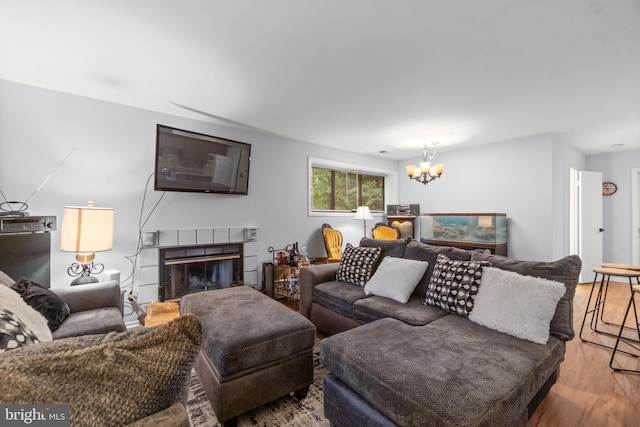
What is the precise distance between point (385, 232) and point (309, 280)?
297 cm

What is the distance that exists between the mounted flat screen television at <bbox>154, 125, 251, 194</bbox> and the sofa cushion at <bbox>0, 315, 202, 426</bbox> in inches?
111

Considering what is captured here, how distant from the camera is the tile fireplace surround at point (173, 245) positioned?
9.88 ft

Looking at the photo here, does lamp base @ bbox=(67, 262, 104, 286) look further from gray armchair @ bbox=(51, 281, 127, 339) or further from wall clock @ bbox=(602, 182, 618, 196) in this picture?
wall clock @ bbox=(602, 182, 618, 196)

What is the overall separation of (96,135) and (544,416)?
14.0 ft

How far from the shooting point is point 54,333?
1.61m

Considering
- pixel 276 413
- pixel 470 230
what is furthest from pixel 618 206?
pixel 276 413

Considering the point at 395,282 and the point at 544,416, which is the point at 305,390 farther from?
the point at 544,416

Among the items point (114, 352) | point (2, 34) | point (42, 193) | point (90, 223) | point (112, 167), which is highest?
point (2, 34)

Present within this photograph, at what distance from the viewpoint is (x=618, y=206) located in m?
5.07

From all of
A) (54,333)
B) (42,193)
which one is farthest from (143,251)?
(54,333)

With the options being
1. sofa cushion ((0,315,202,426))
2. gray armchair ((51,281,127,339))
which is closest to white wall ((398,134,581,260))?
sofa cushion ((0,315,202,426))

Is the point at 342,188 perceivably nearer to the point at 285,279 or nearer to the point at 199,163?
the point at 285,279

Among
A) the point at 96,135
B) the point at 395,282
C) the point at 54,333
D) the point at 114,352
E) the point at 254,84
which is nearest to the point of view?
the point at 114,352

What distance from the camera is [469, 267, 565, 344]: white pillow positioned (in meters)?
1.54
